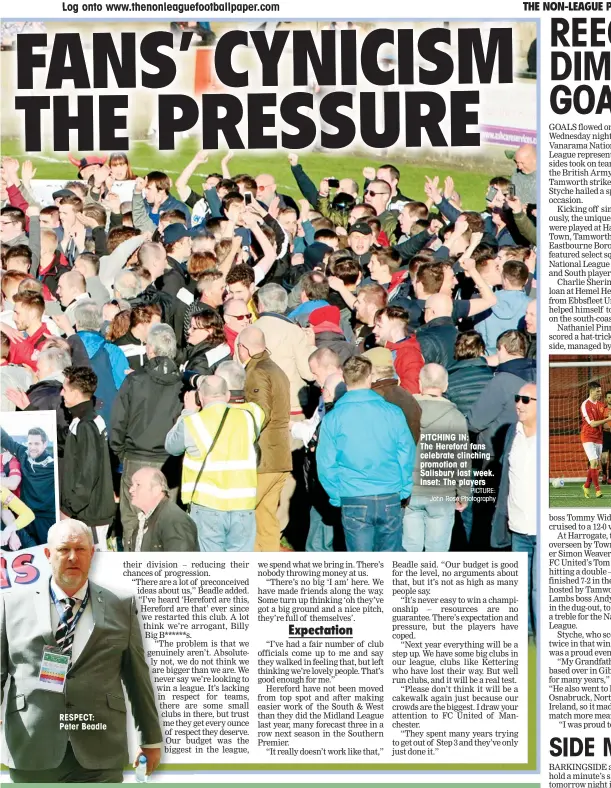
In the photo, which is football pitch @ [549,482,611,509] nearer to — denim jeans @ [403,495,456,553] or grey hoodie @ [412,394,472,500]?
grey hoodie @ [412,394,472,500]

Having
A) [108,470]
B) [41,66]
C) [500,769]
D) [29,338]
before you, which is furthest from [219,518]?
[41,66]

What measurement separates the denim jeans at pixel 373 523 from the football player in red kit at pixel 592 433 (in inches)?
67.4

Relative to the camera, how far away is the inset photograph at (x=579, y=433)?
12297 millimetres

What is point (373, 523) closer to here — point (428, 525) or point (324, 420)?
point (428, 525)

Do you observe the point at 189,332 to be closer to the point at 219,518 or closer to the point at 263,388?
the point at 263,388

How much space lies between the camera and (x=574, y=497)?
12.3 m

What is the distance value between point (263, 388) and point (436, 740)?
134 inches

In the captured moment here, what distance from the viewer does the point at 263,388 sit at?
1218cm

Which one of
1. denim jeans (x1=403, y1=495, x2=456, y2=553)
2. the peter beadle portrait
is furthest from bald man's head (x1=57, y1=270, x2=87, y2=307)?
denim jeans (x1=403, y1=495, x2=456, y2=553)

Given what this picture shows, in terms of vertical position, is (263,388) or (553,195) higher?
(553,195)

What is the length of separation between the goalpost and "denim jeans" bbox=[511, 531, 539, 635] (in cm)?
74

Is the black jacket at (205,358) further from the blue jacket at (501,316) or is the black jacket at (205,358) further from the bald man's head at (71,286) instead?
the blue jacket at (501,316)

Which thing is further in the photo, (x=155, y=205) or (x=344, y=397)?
(x=155, y=205)

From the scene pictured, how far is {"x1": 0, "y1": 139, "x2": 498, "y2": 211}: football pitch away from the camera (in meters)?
12.5
